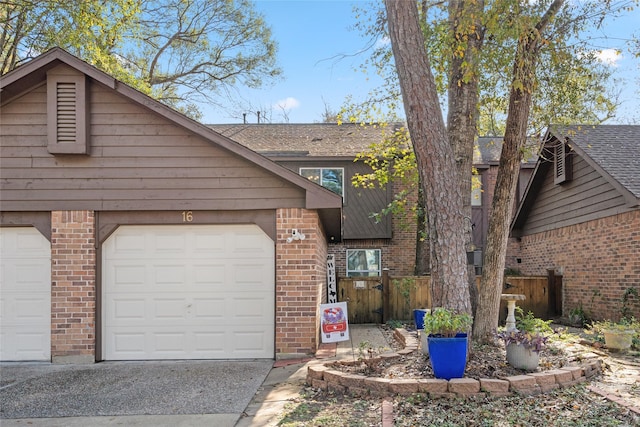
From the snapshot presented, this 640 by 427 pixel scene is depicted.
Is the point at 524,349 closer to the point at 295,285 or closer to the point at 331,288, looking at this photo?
the point at 295,285

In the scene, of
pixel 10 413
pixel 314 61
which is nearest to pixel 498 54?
pixel 314 61

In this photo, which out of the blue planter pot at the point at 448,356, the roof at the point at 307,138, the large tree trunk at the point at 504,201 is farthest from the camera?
the roof at the point at 307,138

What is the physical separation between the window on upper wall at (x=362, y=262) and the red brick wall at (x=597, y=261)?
5127 mm

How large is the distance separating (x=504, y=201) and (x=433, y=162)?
2282mm

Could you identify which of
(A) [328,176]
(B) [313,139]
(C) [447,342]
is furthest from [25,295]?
(B) [313,139]

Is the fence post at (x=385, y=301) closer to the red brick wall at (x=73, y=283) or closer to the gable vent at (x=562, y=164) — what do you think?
the gable vent at (x=562, y=164)

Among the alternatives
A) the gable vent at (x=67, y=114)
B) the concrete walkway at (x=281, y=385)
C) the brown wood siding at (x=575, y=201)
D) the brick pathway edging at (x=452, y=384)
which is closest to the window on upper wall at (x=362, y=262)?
the brown wood siding at (x=575, y=201)

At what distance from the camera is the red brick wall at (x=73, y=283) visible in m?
8.05

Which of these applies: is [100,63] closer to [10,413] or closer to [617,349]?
[10,413]

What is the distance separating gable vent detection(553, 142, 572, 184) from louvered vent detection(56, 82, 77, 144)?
11334 millimetres

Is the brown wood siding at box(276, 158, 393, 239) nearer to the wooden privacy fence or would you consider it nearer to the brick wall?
the wooden privacy fence

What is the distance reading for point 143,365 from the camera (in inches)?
311

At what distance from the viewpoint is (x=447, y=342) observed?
18.1 ft

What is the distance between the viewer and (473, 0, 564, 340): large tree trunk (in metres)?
7.82
